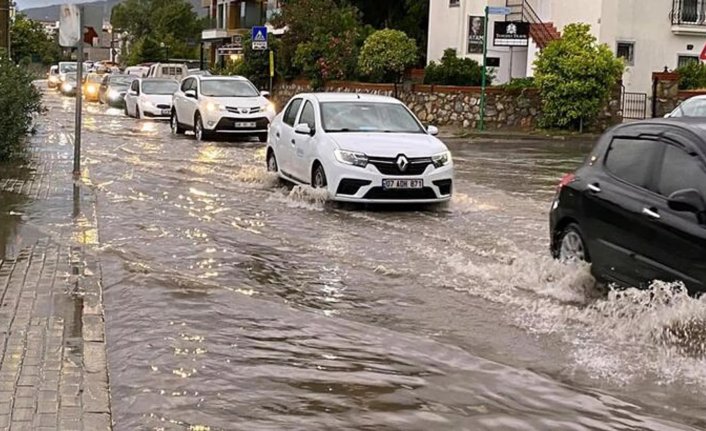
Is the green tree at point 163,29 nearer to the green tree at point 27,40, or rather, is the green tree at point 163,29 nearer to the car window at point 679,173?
the green tree at point 27,40

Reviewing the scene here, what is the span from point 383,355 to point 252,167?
494 inches

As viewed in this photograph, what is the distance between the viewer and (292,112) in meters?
Result: 16.1

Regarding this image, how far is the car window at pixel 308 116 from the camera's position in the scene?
48.5ft

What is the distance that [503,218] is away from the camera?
1324 cm

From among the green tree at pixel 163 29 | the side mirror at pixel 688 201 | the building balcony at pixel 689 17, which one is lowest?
the side mirror at pixel 688 201

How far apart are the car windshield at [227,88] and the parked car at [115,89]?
54.6 feet

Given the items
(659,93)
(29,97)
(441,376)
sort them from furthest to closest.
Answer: (659,93)
(29,97)
(441,376)

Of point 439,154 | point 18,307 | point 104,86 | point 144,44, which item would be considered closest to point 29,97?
point 439,154

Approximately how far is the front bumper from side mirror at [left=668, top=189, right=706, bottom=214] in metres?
6.28

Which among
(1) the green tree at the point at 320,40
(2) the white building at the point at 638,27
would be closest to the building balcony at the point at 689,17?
(2) the white building at the point at 638,27

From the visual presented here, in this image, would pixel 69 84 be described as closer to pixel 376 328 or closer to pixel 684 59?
pixel 684 59

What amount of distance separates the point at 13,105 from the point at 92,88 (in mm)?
37050

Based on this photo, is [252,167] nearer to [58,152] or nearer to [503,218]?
[58,152]

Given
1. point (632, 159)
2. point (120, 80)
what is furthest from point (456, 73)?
point (632, 159)
